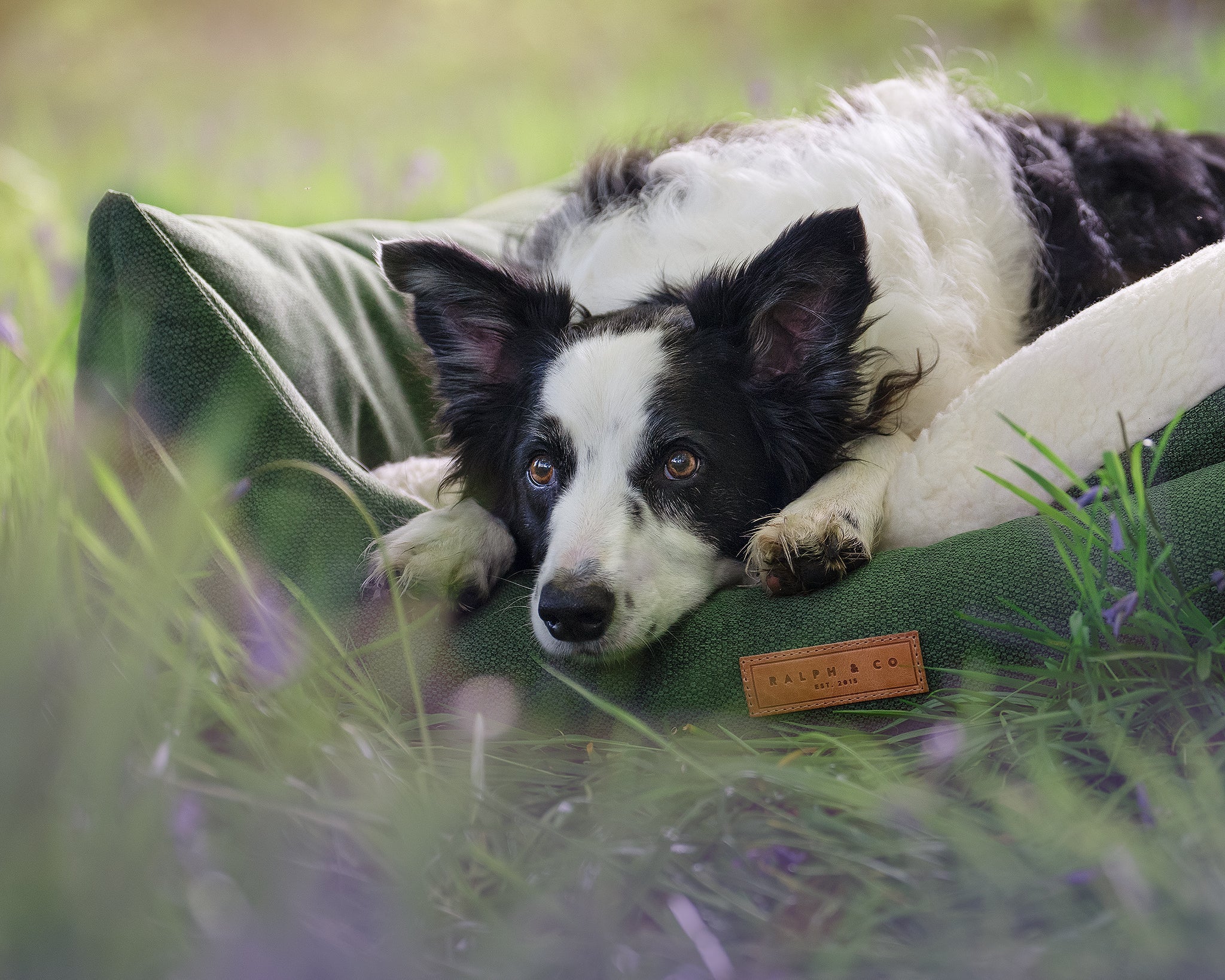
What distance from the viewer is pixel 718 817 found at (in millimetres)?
1307

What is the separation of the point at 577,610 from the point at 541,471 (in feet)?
1.51

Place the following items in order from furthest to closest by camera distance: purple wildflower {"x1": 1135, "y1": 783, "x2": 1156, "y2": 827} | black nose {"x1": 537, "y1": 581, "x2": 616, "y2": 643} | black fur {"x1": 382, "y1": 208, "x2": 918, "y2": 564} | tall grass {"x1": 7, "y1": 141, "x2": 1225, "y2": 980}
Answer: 1. black fur {"x1": 382, "y1": 208, "x2": 918, "y2": 564}
2. black nose {"x1": 537, "y1": 581, "x2": 616, "y2": 643}
3. purple wildflower {"x1": 1135, "y1": 783, "x2": 1156, "y2": 827}
4. tall grass {"x1": 7, "y1": 141, "x2": 1225, "y2": 980}

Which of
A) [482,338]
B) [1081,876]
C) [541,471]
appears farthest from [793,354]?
[1081,876]

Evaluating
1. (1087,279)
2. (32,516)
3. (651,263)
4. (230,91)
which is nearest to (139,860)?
(32,516)

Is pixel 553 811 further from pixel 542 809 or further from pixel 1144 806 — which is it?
pixel 1144 806

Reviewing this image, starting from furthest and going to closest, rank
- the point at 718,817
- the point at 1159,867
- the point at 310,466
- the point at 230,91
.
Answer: the point at 230,91, the point at 310,466, the point at 718,817, the point at 1159,867

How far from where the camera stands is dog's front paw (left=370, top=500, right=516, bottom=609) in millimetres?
2006

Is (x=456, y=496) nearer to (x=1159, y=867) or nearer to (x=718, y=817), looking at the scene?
(x=718, y=817)

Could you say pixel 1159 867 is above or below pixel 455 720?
above

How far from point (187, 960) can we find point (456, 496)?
1.59 meters

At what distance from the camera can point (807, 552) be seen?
182cm

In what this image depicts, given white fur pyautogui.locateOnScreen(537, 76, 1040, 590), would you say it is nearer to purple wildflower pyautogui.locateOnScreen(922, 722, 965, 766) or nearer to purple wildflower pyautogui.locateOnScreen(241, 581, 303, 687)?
purple wildflower pyautogui.locateOnScreen(922, 722, 965, 766)

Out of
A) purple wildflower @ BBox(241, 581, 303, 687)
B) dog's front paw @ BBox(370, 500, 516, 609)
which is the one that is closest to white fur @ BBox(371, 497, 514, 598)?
dog's front paw @ BBox(370, 500, 516, 609)

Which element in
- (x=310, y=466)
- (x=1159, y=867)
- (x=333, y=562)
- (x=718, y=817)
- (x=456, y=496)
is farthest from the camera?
(x=456, y=496)
